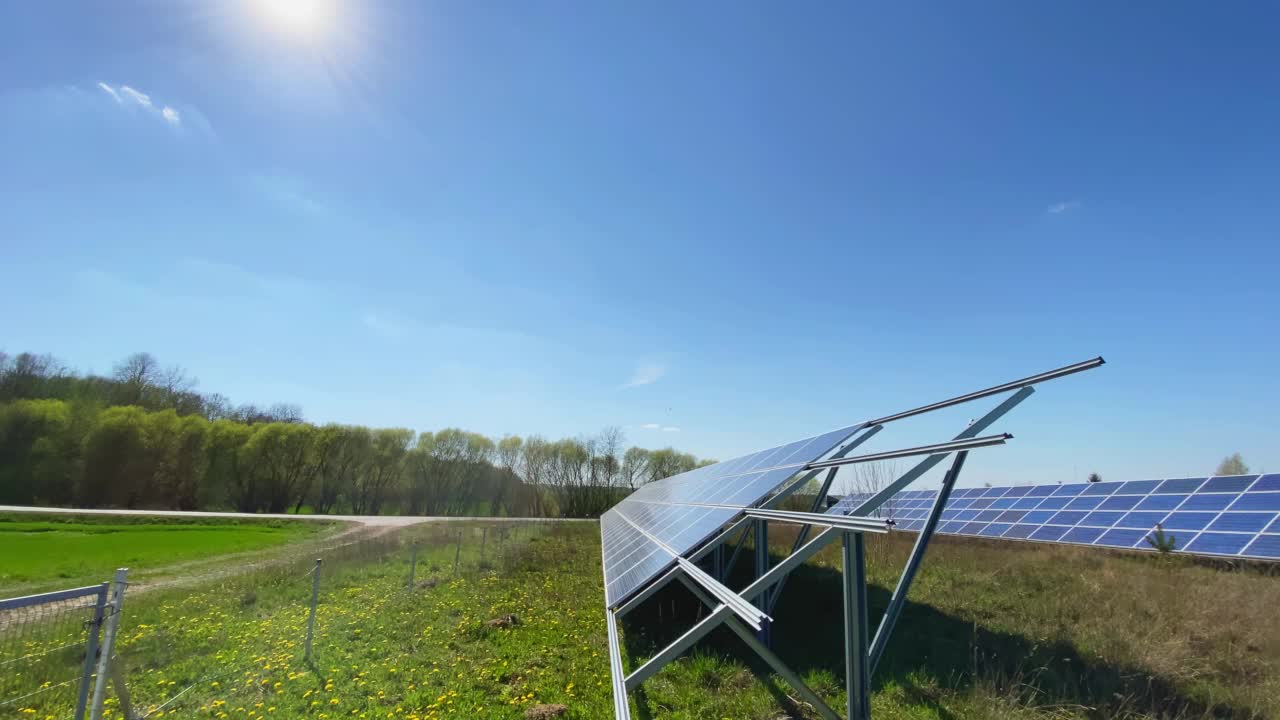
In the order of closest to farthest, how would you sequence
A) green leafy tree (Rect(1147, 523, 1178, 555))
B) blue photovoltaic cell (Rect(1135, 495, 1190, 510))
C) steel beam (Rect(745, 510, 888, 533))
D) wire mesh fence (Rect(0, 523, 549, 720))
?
1. steel beam (Rect(745, 510, 888, 533))
2. wire mesh fence (Rect(0, 523, 549, 720))
3. green leafy tree (Rect(1147, 523, 1178, 555))
4. blue photovoltaic cell (Rect(1135, 495, 1190, 510))

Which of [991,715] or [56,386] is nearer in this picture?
[991,715]

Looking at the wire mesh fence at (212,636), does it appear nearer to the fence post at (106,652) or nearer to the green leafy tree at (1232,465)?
the fence post at (106,652)

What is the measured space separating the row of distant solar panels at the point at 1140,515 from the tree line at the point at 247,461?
44.3m

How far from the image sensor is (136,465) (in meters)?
50.3

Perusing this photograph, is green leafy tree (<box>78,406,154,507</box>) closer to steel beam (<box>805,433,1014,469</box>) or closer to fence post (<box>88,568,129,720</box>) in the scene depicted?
fence post (<box>88,568,129,720</box>)

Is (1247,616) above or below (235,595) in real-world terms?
above

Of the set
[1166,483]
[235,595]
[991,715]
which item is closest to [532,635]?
[991,715]

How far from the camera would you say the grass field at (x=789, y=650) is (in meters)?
5.62

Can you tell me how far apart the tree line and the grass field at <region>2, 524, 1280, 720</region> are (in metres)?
49.8

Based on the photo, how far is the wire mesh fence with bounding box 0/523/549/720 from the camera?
573cm

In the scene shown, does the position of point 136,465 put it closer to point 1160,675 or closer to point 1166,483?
point 1160,675

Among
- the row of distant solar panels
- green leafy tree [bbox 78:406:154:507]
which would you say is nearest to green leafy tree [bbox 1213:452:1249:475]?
the row of distant solar panels

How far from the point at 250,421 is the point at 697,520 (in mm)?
83025

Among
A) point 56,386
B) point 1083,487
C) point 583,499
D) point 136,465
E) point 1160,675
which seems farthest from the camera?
point 583,499
